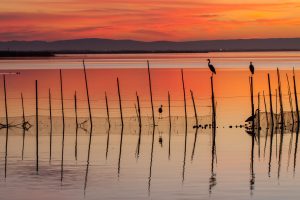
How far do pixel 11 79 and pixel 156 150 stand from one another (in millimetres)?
47127

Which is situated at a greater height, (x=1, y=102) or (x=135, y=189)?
(x=1, y=102)

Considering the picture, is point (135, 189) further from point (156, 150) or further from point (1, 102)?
point (1, 102)

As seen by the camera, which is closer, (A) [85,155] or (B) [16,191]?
(B) [16,191]

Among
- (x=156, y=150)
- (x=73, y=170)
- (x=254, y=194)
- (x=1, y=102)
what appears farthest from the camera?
(x=1, y=102)

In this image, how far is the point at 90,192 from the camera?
63.2 ft

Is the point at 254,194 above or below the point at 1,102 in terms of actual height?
below

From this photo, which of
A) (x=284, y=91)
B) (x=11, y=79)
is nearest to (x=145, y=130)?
(x=284, y=91)

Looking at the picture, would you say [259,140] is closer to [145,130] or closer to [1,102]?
[145,130]

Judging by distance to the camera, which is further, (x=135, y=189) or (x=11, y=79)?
(x=11, y=79)

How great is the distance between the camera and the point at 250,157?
25.3 m

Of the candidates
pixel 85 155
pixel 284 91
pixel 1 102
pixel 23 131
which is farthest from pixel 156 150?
pixel 284 91

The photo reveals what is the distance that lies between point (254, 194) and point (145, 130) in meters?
13.8

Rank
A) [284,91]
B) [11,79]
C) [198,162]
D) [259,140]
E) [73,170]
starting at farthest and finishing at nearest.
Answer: [11,79]
[284,91]
[259,140]
[198,162]
[73,170]

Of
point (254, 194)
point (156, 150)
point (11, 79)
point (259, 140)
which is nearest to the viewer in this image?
point (254, 194)
